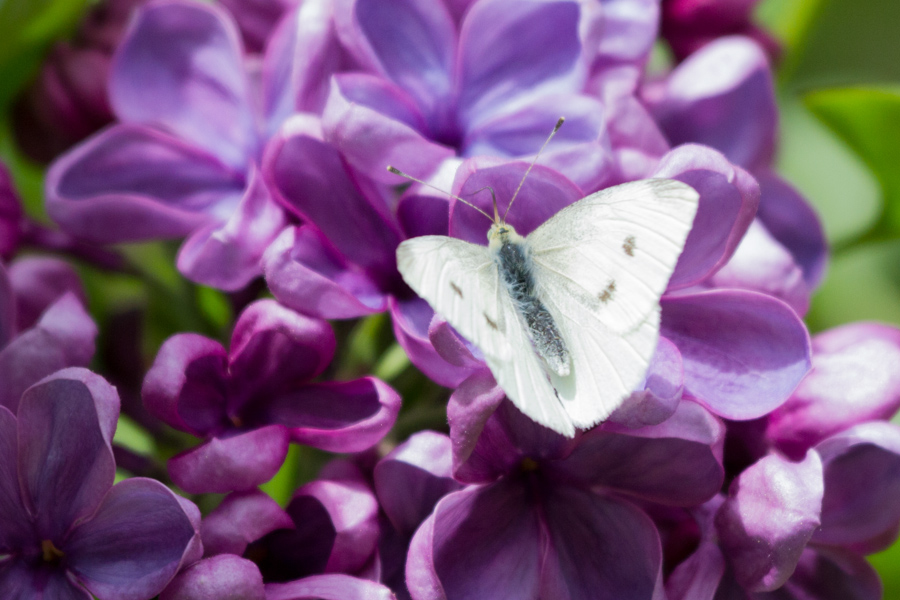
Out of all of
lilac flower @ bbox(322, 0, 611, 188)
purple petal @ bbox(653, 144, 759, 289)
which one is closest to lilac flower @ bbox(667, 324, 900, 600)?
purple petal @ bbox(653, 144, 759, 289)

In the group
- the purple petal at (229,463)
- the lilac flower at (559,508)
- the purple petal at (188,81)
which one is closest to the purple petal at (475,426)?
the lilac flower at (559,508)

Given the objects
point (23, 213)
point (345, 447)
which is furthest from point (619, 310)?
point (23, 213)

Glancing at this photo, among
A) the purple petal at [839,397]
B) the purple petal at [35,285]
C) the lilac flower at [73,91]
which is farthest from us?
the lilac flower at [73,91]

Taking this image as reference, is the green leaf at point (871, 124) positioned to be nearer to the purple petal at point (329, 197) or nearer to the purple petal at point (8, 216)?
the purple petal at point (329, 197)

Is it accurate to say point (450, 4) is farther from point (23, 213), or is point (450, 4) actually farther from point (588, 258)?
point (23, 213)

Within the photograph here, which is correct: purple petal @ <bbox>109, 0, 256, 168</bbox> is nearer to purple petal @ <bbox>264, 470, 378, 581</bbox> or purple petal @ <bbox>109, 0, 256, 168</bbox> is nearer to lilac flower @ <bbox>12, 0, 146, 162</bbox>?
lilac flower @ <bbox>12, 0, 146, 162</bbox>
